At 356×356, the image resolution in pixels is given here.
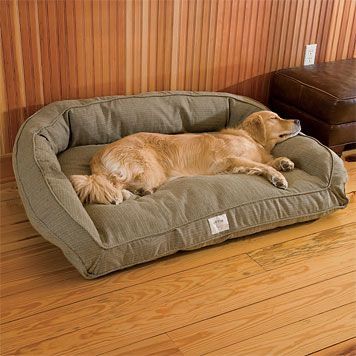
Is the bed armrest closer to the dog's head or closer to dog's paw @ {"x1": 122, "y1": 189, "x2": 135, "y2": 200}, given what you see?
the dog's head

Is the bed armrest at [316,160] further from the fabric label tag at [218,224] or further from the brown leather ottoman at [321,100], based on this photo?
the fabric label tag at [218,224]

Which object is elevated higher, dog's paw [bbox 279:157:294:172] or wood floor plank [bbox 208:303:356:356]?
dog's paw [bbox 279:157:294:172]

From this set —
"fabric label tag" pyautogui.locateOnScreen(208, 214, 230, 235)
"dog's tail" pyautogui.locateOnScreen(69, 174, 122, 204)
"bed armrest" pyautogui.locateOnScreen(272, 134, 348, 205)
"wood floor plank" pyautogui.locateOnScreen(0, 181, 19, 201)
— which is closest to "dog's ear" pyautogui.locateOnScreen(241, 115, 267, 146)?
"bed armrest" pyautogui.locateOnScreen(272, 134, 348, 205)

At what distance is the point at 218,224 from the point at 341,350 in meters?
0.70

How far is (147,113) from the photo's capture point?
9.45ft

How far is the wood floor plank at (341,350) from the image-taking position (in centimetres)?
175

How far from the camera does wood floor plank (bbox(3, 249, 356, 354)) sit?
5.75 feet

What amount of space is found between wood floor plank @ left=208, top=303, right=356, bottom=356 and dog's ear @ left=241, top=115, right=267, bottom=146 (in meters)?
1.11

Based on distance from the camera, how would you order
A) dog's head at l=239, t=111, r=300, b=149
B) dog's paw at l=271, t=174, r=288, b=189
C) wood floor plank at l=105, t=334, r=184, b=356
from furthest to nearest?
1. dog's head at l=239, t=111, r=300, b=149
2. dog's paw at l=271, t=174, r=288, b=189
3. wood floor plank at l=105, t=334, r=184, b=356

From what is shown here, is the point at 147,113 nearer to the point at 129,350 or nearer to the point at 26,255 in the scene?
the point at 26,255

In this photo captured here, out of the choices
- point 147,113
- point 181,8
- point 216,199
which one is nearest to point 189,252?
point 216,199

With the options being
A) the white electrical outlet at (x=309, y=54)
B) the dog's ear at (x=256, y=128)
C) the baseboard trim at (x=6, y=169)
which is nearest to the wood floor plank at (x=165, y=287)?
the dog's ear at (x=256, y=128)

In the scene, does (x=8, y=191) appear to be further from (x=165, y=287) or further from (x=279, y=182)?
(x=279, y=182)

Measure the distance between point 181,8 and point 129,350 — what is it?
1.96m
